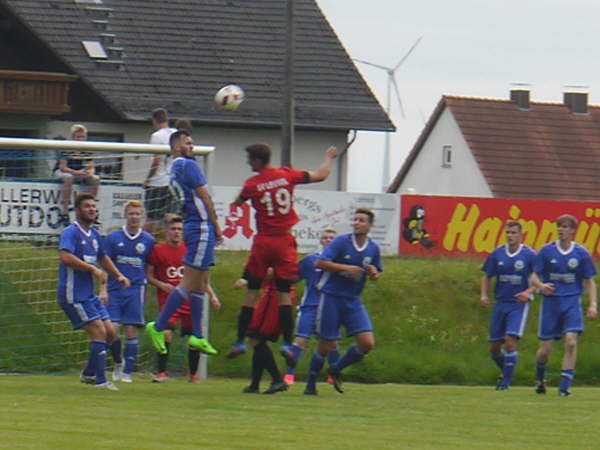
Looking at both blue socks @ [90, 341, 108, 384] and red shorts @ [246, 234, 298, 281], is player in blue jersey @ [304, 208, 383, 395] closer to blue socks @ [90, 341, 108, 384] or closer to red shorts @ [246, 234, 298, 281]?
red shorts @ [246, 234, 298, 281]

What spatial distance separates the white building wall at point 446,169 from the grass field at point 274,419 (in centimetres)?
4192

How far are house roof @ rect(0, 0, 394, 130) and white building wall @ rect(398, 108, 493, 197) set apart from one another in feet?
52.7

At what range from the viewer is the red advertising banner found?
28.6 meters

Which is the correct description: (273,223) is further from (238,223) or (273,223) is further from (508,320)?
(238,223)

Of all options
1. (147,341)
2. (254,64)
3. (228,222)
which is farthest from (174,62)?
(147,341)

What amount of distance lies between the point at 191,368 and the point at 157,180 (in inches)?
104

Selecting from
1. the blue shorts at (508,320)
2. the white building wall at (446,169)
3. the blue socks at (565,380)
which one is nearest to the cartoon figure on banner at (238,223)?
the blue shorts at (508,320)

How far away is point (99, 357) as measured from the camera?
1402 cm

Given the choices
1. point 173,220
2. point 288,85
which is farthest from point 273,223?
point 288,85

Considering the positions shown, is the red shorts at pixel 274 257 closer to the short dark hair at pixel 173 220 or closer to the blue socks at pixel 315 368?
the blue socks at pixel 315 368

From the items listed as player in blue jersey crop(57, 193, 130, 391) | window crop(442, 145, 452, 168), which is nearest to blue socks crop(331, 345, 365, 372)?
player in blue jersey crop(57, 193, 130, 391)

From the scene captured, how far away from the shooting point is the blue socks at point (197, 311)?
14.6 metres

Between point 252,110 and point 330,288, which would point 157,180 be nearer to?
point 330,288

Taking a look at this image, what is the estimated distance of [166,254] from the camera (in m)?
16.5
